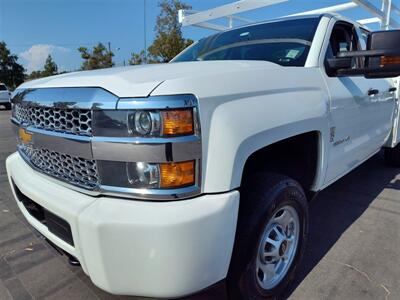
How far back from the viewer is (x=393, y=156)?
5.24 meters

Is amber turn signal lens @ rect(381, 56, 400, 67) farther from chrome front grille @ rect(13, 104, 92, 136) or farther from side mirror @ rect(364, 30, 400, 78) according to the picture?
chrome front grille @ rect(13, 104, 92, 136)

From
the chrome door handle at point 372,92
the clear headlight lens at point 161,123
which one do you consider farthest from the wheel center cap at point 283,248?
the chrome door handle at point 372,92

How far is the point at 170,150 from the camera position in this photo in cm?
146

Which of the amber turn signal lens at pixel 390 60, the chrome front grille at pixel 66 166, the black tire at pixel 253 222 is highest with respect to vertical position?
the amber turn signal lens at pixel 390 60

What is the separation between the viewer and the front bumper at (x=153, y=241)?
4.72ft

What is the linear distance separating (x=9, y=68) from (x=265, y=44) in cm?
5183

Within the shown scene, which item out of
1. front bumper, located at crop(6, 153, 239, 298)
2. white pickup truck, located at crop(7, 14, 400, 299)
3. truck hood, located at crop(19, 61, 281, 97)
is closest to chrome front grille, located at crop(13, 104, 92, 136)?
white pickup truck, located at crop(7, 14, 400, 299)

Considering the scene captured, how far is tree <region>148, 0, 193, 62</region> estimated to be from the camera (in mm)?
24281

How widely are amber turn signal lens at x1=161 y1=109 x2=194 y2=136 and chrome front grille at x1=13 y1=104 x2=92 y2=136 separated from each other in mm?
373

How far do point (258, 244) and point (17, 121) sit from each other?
1.84 m

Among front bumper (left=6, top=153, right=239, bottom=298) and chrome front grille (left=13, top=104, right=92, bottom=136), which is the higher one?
chrome front grille (left=13, top=104, right=92, bottom=136)

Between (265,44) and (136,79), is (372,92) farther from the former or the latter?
(136,79)

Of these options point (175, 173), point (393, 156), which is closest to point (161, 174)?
point (175, 173)

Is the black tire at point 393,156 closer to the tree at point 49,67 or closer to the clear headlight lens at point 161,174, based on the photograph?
the clear headlight lens at point 161,174
